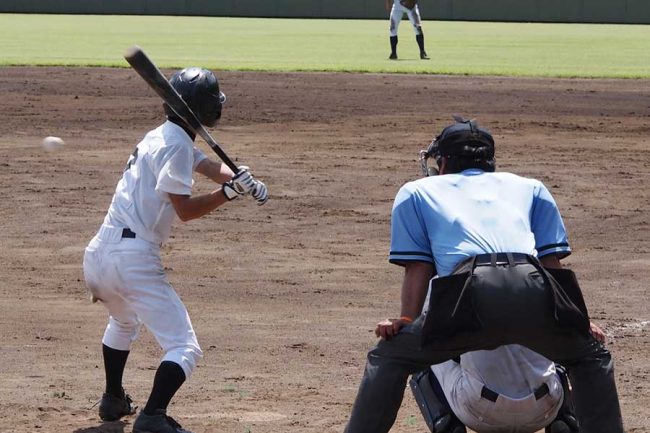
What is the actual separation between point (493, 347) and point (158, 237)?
196cm

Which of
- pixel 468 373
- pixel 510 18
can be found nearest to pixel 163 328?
pixel 468 373

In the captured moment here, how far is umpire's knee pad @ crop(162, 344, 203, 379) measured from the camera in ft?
18.7

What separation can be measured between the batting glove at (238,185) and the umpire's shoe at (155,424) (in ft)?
3.35

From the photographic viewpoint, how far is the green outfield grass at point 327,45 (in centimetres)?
2502

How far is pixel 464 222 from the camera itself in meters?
4.64

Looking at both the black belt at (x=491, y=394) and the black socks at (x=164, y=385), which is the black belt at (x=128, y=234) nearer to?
the black socks at (x=164, y=385)

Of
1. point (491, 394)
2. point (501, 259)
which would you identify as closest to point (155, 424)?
point (491, 394)

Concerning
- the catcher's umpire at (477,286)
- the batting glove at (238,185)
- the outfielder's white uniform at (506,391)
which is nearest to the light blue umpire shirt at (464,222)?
the catcher's umpire at (477,286)

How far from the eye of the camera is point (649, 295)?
28.8 ft

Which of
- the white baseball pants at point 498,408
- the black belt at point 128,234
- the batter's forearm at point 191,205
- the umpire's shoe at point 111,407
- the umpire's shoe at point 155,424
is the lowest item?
the umpire's shoe at point 111,407

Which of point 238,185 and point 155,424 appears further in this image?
point 238,185

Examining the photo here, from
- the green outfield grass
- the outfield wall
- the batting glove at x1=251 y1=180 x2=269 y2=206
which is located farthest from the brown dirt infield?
the outfield wall

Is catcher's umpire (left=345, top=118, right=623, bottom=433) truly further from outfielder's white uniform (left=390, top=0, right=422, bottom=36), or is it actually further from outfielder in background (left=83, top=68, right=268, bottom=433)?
outfielder's white uniform (left=390, top=0, right=422, bottom=36)

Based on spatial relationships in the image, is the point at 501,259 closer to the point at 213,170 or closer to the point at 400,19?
the point at 213,170
